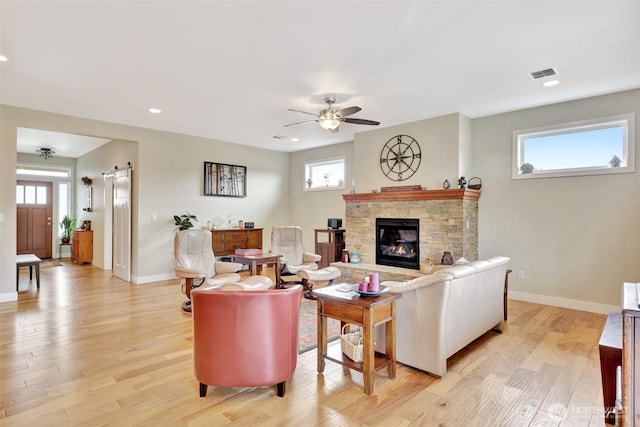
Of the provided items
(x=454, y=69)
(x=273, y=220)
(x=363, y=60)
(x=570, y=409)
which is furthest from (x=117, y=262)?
(x=570, y=409)

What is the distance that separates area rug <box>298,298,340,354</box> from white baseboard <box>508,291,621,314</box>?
115 inches

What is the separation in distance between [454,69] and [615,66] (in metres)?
1.63

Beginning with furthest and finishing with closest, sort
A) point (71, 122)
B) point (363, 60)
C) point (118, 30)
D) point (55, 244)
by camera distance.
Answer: point (55, 244), point (71, 122), point (363, 60), point (118, 30)

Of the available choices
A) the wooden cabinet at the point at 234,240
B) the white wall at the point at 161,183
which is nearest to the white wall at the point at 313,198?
the white wall at the point at 161,183

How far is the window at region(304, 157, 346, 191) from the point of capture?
744cm

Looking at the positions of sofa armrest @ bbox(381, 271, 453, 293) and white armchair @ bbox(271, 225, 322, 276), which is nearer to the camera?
sofa armrest @ bbox(381, 271, 453, 293)

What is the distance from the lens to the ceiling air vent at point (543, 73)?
3.58 metres

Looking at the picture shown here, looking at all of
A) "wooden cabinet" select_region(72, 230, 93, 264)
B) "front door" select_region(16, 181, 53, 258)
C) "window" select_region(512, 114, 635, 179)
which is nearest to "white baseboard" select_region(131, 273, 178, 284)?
"wooden cabinet" select_region(72, 230, 93, 264)

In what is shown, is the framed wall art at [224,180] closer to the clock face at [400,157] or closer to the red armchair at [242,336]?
the clock face at [400,157]

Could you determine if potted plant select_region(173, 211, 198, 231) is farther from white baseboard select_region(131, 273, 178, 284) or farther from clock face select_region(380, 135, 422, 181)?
clock face select_region(380, 135, 422, 181)

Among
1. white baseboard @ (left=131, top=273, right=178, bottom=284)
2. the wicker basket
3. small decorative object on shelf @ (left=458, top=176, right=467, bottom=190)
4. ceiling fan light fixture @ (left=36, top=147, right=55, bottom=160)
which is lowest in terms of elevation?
white baseboard @ (left=131, top=273, right=178, bottom=284)

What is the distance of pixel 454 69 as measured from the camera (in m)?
3.56

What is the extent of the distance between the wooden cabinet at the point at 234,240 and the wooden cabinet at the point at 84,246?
4.03 metres

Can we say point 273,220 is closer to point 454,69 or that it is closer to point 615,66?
point 454,69
